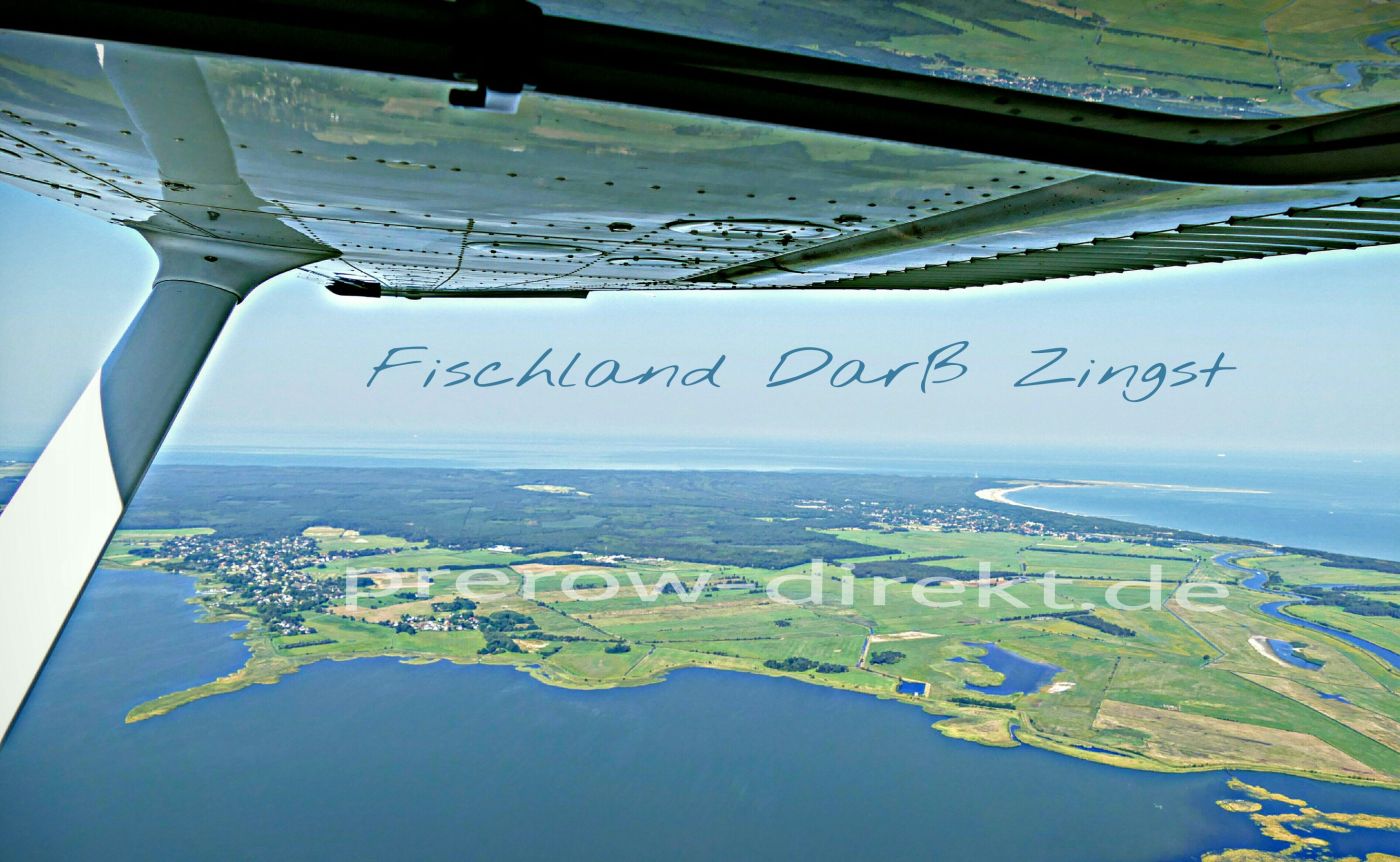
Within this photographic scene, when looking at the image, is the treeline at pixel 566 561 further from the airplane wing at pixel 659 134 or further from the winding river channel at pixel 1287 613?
the airplane wing at pixel 659 134

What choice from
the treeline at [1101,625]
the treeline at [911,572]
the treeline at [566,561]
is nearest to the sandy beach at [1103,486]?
the treeline at [911,572]

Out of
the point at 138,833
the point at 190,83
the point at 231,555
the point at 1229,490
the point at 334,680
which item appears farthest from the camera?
the point at 1229,490

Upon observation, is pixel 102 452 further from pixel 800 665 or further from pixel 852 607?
pixel 852 607

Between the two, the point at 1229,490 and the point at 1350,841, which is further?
the point at 1229,490

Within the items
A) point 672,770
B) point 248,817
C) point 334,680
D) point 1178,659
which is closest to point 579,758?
point 672,770

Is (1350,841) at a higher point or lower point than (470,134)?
lower

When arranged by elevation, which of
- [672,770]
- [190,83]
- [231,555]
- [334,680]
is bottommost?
[672,770]

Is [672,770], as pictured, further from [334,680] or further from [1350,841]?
[1350,841]

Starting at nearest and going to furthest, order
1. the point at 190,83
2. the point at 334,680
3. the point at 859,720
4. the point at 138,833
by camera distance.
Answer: the point at 190,83 → the point at 138,833 → the point at 859,720 → the point at 334,680

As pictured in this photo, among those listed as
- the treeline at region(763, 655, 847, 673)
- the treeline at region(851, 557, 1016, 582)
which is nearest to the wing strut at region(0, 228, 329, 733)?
the treeline at region(763, 655, 847, 673)
